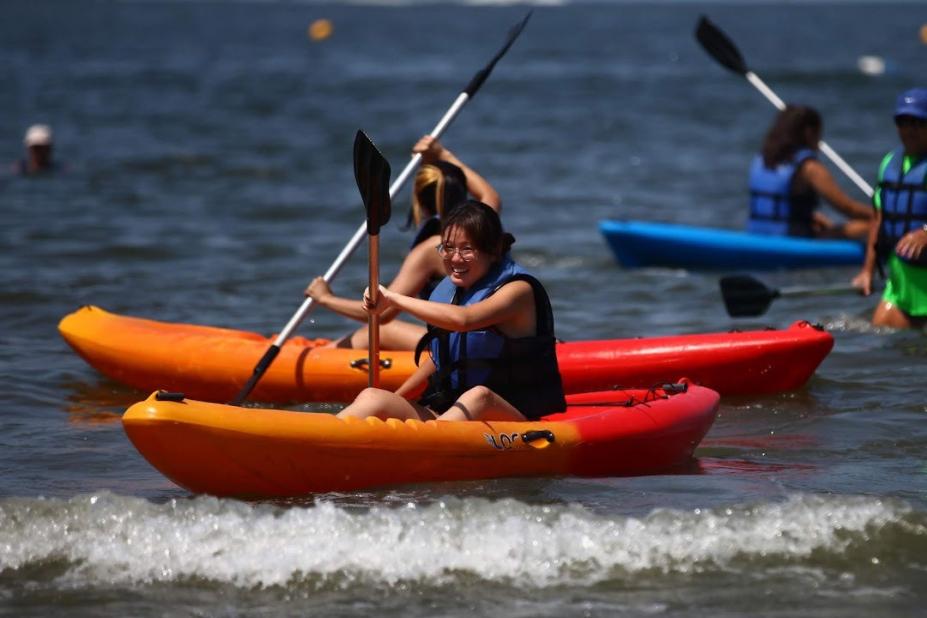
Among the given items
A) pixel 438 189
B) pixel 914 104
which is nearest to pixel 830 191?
pixel 914 104

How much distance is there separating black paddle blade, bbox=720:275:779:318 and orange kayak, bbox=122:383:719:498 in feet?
8.41

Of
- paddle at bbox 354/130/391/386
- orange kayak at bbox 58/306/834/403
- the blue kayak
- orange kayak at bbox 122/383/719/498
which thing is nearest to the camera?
orange kayak at bbox 122/383/719/498

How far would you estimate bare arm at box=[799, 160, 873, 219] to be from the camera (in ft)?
27.5

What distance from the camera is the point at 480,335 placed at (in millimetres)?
4672

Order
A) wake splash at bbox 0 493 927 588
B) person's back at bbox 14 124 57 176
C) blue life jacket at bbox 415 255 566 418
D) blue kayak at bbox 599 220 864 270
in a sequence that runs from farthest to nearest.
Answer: person's back at bbox 14 124 57 176 < blue kayak at bbox 599 220 864 270 < blue life jacket at bbox 415 255 566 418 < wake splash at bbox 0 493 927 588

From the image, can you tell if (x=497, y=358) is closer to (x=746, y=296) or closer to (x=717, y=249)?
(x=746, y=296)

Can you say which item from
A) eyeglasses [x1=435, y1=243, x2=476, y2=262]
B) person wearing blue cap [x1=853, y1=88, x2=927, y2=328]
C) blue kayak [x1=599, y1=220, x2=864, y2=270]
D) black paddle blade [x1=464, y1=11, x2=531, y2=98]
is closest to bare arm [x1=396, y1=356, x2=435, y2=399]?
eyeglasses [x1=435, y1=243, x2=476, y2=262]

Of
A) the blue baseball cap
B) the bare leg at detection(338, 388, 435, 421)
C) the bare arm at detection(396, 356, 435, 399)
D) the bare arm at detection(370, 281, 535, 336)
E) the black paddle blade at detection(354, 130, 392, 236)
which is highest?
the blue baseball cap

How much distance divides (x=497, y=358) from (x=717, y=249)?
478cm

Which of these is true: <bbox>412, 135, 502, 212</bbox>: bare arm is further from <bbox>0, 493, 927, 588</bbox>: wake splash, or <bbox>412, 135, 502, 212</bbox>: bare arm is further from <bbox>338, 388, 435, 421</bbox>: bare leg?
<bbox>0, 493, 927, 588</bbox>: wake splash

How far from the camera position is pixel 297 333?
7734 millimetres

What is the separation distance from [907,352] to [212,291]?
4150 mm

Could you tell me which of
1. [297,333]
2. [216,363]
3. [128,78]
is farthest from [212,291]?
[128,78]

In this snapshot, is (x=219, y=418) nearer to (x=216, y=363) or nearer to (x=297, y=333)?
(x=216, y=363)
